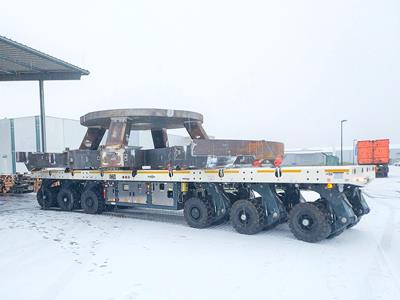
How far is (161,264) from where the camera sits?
17.0 ft

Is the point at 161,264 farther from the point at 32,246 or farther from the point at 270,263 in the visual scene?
the point at 32,246

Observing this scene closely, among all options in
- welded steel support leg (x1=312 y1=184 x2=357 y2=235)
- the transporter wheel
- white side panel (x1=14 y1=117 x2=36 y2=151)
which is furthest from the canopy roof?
welded steel support leg (x1=312 y1=184 x2=357 y2=235)

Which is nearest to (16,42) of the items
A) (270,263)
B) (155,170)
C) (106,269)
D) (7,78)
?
(7,78)

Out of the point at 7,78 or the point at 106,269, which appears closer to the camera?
the point at 106,269

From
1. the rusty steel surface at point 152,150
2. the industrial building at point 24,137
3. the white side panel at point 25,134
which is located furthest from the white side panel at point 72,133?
the rusty steel surface at point 152,150

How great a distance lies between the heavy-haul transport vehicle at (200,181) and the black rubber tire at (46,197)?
0.11 ft

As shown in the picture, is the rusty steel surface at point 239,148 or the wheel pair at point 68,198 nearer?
A: the rusty steel surface at point 239,148

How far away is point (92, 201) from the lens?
396 inches

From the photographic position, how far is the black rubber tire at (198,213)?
767cm

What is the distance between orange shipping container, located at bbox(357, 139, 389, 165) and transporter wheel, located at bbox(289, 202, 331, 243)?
23.0 metres

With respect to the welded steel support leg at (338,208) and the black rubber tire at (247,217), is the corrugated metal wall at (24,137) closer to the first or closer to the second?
the black rubber tire at (247,217)

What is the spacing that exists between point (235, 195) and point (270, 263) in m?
3.13

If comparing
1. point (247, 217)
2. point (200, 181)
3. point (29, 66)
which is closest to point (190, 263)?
point (247, 217)

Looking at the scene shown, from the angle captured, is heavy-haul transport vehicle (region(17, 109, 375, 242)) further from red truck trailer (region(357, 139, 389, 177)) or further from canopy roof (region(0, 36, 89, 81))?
red truck trailer (region(357, 139, 389, 177))
